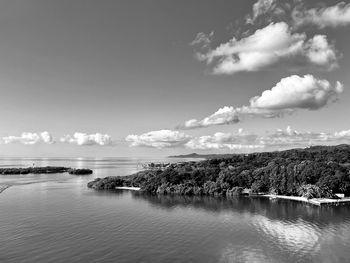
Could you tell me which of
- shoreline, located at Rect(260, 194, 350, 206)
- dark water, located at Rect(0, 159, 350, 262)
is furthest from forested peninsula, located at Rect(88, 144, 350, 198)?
dark water, located at Rect(0, 159, 350, 262)

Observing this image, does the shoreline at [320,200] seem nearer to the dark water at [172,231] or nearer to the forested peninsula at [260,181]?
the forested peninsula at [260,181]

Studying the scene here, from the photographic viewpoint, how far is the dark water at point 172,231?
58.2 metres

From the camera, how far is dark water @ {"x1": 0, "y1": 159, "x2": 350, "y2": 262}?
58156mm

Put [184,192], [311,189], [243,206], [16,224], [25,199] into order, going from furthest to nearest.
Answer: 1. [184,192]
2. [25,199]
3. [311,189]
4. [243,206]
5. [16,224]

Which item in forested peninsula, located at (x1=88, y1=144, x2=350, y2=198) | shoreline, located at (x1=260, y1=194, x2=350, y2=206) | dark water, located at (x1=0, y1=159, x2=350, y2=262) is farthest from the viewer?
forested peninsula, located at (x1=88, y1=144, x2=350, y2=198)

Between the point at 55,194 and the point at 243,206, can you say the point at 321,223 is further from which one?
the point at 55,194

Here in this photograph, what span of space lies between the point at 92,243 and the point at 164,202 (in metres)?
52.0

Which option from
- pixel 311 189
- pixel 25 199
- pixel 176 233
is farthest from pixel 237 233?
pixel 25 199

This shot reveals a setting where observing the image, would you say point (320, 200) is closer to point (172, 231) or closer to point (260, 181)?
point (260, 181)

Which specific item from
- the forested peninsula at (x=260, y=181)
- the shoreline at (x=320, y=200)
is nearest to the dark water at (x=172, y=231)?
the shoreline at (x=320, y=200)

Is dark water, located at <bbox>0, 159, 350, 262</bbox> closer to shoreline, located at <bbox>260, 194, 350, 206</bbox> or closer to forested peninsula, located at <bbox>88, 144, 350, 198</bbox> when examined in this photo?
shoreline, located at <bbox>260, 194, 350, 206</bbox>

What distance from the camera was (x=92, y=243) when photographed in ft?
213

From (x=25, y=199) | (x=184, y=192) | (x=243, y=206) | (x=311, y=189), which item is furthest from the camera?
(x=184, y=192)

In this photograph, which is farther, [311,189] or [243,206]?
[311,189]
